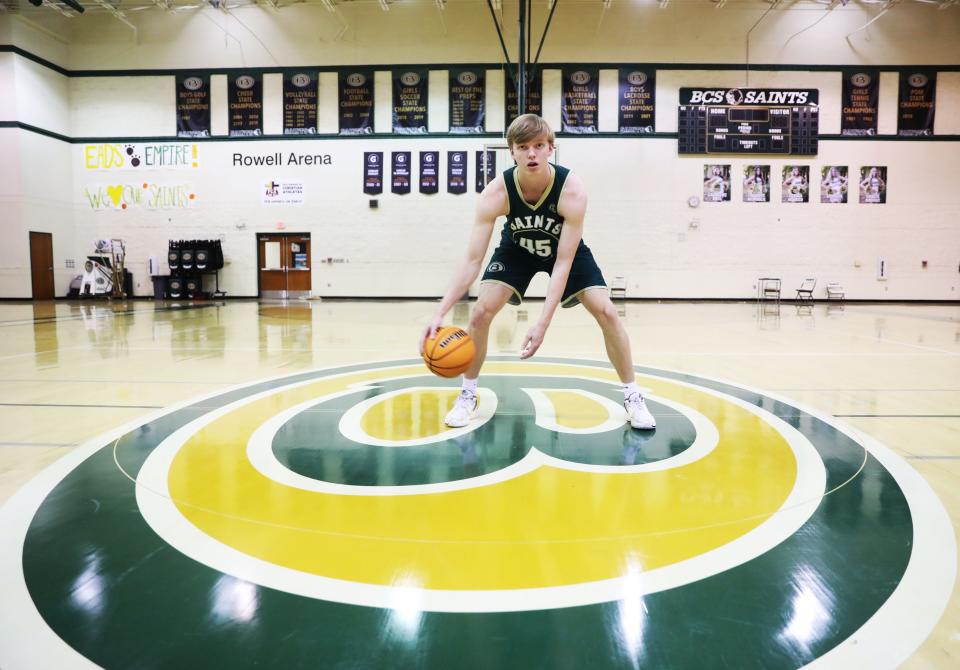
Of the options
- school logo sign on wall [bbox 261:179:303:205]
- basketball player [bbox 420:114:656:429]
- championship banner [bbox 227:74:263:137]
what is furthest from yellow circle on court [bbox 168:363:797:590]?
championship banner [bbox 227:74:263:137]

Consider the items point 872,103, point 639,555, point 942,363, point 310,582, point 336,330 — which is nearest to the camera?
point 310,582

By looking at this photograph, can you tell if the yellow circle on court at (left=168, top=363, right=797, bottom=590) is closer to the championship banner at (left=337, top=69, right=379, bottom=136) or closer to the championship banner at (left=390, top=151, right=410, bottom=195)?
the championship banner at (left=390, top=151, right=410, bottom=195)

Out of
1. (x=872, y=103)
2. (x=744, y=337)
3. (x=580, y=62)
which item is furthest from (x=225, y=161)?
(x=872, y=103)

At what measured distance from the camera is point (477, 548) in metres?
1.51

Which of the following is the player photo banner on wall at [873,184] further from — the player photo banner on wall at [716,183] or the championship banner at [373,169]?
the championship banner at [373,169]

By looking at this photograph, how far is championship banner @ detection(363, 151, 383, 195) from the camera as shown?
1580cm

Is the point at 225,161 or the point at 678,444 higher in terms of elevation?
the point at 225,161

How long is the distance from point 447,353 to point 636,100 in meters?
15.1

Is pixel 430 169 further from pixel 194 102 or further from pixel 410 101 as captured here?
pixel 194 102

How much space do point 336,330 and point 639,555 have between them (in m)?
6.56

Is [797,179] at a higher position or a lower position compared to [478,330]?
higher

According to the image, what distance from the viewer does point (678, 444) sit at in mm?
2494

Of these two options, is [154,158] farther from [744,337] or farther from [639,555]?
[639,555]

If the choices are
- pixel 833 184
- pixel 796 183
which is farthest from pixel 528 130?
pixel 833 184
